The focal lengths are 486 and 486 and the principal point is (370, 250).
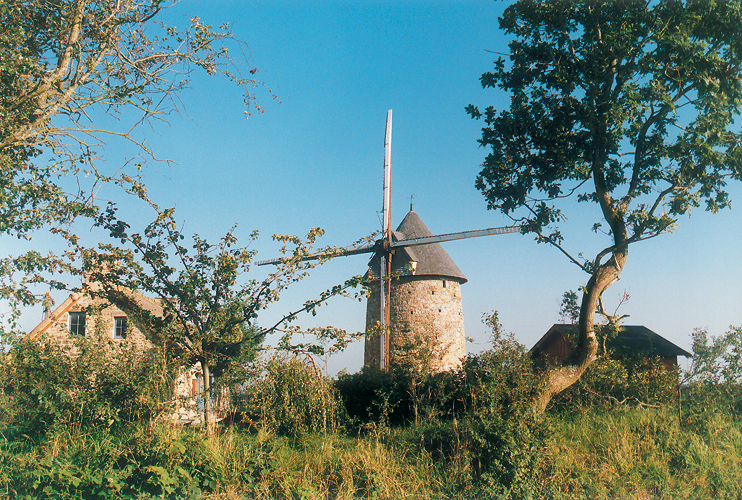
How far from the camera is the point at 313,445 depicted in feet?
24.4

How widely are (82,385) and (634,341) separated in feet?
50.0

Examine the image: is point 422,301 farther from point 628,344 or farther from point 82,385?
point 82,385

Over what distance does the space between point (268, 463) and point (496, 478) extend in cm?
309

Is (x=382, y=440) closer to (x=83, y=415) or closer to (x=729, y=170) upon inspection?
(x=83, y=415)

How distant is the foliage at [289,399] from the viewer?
771 cm

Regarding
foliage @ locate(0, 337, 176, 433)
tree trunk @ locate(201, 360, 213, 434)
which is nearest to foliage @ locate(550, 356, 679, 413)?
tree trunk @ locate(201, 360, 213, 434)

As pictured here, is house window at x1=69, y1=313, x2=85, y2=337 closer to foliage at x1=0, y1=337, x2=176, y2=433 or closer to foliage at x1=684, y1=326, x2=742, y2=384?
foliage at x1=0, y1=337, x2=176, y2=433

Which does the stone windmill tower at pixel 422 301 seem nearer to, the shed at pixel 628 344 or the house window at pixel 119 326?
the shed at pixel 628 344

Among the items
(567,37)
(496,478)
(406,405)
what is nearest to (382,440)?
(496,478)

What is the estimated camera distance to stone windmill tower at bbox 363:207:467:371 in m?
18.2

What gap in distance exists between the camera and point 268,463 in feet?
20.5

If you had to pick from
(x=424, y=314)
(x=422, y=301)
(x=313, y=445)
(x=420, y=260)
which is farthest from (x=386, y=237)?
(x=313, y=445)

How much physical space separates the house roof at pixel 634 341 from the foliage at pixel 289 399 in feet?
27.3

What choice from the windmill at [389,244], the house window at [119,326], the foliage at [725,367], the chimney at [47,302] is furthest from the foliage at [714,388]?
the house window at [119,326]
